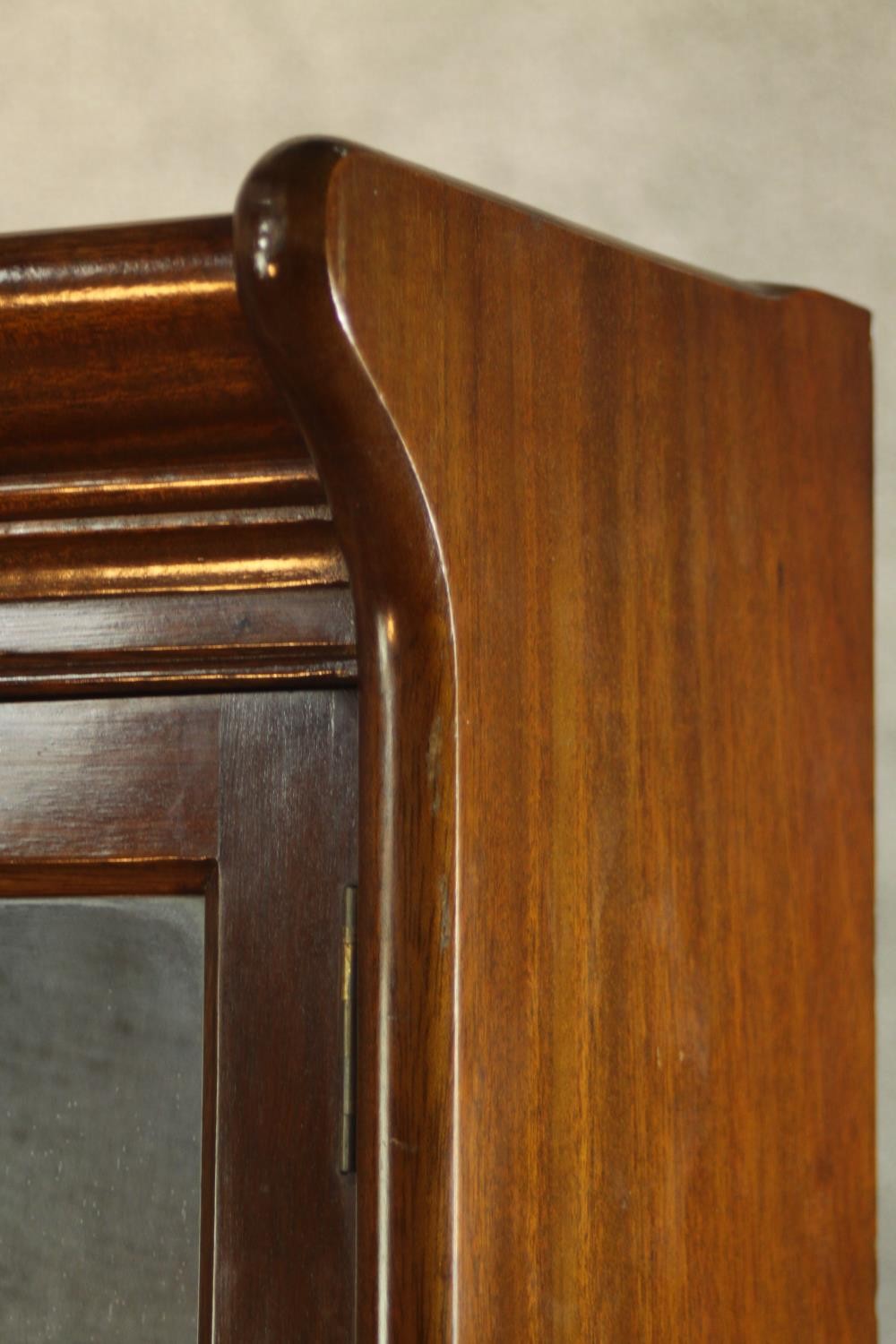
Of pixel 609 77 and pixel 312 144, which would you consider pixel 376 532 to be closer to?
pixel 312 144

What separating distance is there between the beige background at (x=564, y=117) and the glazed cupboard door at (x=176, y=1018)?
1.62 feet

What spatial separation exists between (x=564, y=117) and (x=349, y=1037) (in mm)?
684

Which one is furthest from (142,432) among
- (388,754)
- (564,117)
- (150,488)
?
(564,117)

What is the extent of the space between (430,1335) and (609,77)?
30.6 inches

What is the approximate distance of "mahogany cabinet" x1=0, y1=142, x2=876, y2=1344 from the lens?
39 cm

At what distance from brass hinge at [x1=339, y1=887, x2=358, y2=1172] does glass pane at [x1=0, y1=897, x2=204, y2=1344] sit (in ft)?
0.17

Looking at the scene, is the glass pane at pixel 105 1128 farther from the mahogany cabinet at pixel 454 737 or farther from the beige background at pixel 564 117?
the beige background at pixel 564 117

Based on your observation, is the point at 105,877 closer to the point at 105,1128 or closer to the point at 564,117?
the point at 105,1128

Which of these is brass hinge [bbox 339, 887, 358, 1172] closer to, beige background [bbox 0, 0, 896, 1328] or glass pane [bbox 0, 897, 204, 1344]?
glass pane [bbox 0, 897, 204, 1344]

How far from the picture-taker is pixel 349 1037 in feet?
1.41

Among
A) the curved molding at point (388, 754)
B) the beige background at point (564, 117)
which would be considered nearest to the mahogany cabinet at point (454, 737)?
the curved molding at point (388, 754)

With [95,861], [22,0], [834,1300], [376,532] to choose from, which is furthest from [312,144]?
[22,0]

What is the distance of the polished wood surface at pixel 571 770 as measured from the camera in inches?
15.3

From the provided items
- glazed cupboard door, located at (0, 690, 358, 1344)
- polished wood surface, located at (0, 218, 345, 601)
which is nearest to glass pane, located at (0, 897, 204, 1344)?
glazed cupboard door, located at (0, 690, 358, 1344)
